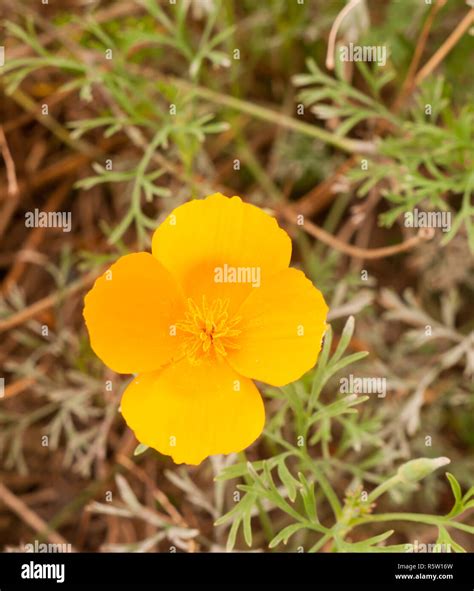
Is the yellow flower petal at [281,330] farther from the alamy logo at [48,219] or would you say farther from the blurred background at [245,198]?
the alamy logo at [48,219]

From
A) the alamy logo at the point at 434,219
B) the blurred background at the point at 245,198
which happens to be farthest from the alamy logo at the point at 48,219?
the alamy logo at the point at 434,219

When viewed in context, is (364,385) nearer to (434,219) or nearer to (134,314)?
(434,219)

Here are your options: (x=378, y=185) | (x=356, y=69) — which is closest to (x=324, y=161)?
(x=378, y=185)

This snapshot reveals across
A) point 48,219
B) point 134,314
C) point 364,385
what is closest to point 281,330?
point 134,314
